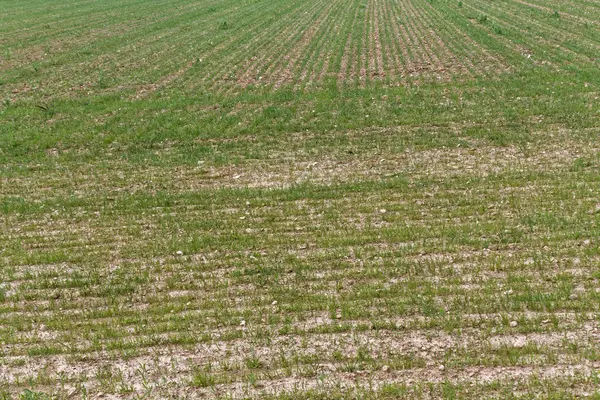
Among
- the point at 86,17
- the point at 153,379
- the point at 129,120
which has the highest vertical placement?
the point at 86,17

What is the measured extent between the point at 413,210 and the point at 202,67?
16.2 m

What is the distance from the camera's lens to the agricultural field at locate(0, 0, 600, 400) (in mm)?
7227

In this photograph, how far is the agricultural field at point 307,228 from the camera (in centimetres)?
723

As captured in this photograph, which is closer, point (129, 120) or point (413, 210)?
point (413, 210)

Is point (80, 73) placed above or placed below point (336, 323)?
above

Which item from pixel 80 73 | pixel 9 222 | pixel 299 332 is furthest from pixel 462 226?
pixel 80 73

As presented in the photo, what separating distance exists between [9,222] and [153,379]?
22.2 feet

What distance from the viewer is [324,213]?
38.2ft

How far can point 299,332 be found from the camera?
25.8 ft

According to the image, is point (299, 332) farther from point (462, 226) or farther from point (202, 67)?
point (202, 67)

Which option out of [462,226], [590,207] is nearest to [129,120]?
[462,226]

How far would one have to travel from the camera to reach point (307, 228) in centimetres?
1104

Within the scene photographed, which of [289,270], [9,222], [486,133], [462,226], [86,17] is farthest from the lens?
[86,17]

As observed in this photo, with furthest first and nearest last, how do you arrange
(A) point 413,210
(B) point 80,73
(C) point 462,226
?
(B) point 80,73, (A) point 413,210, (C) point 462,226
